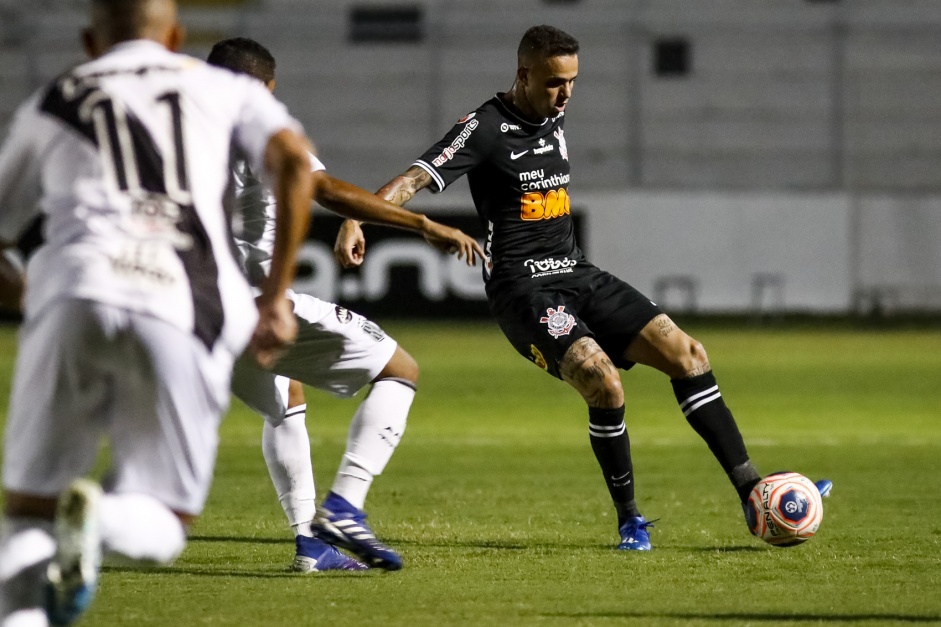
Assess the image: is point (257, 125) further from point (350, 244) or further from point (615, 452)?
point (615, 452)

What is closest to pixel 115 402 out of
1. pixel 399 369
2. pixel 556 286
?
pixel 399 369

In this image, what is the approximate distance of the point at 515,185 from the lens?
22.9 feet

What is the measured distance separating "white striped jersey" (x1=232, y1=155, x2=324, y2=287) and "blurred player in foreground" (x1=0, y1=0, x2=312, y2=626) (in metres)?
2.22

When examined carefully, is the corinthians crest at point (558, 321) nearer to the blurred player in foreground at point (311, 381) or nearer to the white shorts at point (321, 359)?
the blurred player in foreground at point (311, 381)

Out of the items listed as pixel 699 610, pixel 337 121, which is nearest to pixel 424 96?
pixel 337 121

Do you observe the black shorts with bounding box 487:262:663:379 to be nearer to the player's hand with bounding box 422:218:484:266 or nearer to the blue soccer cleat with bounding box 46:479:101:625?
the player's hand with bounding box 422:218:484:266

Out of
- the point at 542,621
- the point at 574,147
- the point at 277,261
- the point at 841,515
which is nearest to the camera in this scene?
the point at 277,261

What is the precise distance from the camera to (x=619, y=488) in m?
6.67

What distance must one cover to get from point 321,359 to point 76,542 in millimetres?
2549

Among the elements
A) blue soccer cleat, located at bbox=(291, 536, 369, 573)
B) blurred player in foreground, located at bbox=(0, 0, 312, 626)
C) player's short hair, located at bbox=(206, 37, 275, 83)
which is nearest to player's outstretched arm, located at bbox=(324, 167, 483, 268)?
player's short hair, located at bbox=(206, 37, 275, 83)

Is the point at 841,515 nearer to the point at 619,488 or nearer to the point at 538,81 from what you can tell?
the point at 619,488

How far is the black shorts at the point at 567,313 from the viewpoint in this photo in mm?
6652

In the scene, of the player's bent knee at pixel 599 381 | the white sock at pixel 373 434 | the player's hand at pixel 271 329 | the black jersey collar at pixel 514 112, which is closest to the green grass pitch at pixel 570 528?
the white sock at pixel 373 434

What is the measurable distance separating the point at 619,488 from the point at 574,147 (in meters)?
25.6
